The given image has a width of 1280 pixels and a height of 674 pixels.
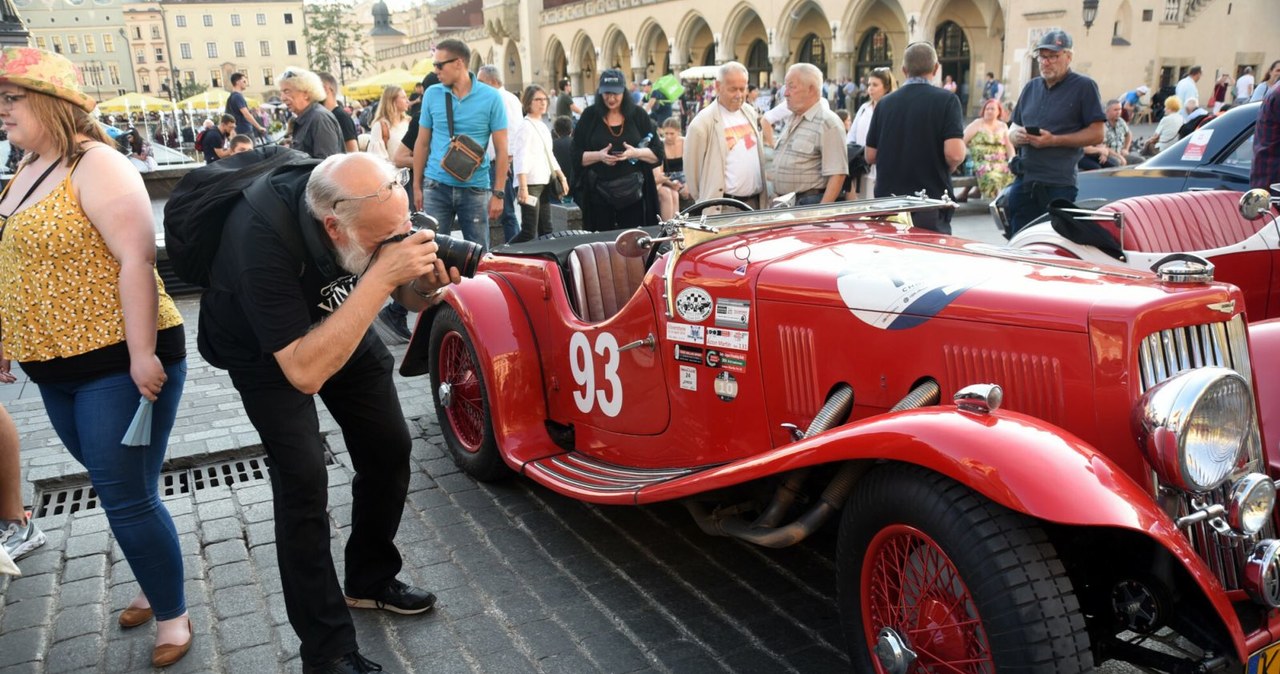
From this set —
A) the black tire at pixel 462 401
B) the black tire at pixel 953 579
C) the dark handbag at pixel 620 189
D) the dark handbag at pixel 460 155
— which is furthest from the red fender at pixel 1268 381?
the dark handbag at pixel 460 155

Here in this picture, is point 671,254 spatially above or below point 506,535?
above

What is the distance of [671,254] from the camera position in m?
3.29

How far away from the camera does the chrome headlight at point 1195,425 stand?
6.98ft

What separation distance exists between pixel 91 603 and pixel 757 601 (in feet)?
7.86

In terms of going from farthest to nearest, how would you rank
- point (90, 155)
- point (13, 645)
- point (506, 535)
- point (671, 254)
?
point (506, 535) < point (671, 254) < point (13, 645) < point (90, 155)

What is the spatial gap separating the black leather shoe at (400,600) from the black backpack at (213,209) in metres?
1.24

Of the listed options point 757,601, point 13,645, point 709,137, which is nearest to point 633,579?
point 757,601

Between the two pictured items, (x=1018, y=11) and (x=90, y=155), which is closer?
(x=90, y=155)

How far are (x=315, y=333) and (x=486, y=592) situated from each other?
1.34 meters

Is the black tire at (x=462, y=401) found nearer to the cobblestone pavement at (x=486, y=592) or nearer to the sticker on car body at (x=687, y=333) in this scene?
the cobblestone pavement at (x=486, y=592)

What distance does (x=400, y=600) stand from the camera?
319cm

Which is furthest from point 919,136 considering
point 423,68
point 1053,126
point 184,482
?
point 423,68

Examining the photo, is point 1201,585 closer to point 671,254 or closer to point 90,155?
point 671,254

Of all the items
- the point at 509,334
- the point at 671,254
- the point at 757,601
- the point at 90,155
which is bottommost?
the point at 757,601
